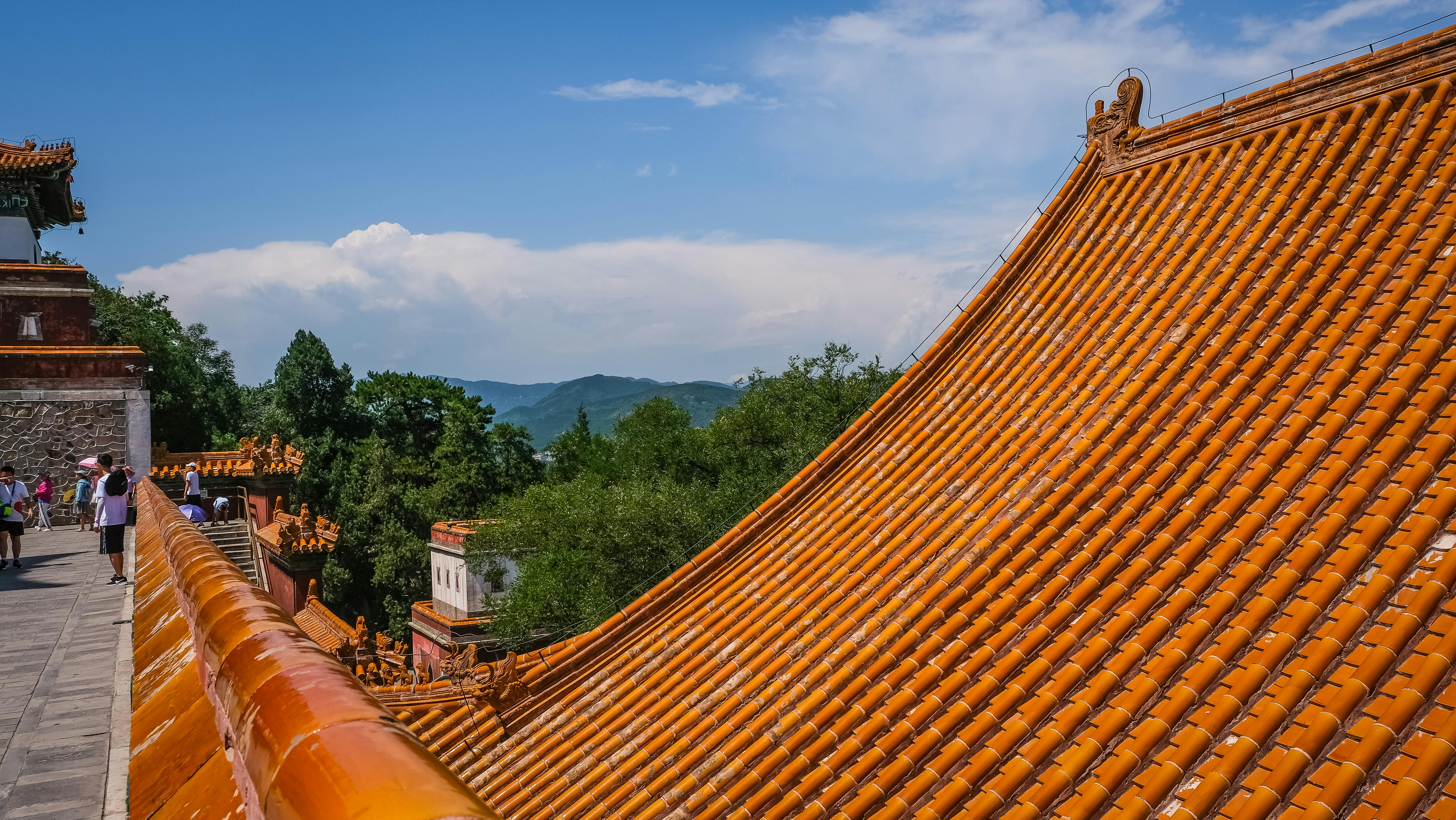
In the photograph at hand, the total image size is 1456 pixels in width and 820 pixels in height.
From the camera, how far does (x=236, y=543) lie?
21391 millimetres

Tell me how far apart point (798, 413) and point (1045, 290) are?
68.0 feet

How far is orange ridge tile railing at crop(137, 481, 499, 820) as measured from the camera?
3.49 feet

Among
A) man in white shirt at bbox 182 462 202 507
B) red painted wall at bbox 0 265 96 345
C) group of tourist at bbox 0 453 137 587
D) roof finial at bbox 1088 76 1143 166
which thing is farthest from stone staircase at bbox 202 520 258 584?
roof finial at bbox 1088 76 1143 166

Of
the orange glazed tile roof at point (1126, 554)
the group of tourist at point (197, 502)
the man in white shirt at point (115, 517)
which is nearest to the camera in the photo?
the orange glazed tile roof at point (1126, 554)

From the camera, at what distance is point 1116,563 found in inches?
192

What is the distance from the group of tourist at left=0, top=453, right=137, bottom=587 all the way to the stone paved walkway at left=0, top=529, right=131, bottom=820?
0.54 metres

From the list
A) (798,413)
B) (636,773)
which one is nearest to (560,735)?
(636,773)

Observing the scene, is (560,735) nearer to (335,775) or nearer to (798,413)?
(335,775)

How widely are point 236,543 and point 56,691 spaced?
60.7 ft

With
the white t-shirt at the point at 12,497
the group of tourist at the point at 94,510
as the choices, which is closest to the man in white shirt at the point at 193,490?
the group of tourist at the point at 94,510

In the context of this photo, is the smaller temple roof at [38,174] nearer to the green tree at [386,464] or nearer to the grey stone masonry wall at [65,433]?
the grey stone masonry wall at [65,433]

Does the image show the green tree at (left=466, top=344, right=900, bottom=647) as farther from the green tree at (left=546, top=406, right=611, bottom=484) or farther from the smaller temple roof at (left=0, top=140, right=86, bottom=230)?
the smaller temple roof at (left=0, top=140, right=86, bottom=230)

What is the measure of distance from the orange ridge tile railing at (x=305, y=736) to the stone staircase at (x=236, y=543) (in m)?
20.0

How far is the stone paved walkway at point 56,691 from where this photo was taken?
307 centimetres
